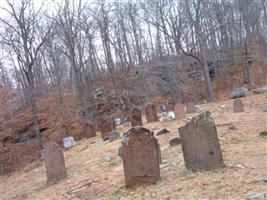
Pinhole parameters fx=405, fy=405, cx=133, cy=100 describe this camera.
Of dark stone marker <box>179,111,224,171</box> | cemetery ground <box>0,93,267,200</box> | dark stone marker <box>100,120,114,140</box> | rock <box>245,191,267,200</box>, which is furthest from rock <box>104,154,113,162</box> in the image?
rock <box>245,191,267,200</box>

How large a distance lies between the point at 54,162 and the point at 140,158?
3.75 meters

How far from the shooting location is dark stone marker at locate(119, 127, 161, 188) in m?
7.03

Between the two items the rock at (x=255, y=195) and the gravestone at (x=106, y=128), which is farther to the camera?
the gravestone at (x=106, y=128)

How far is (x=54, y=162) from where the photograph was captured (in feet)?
33.3

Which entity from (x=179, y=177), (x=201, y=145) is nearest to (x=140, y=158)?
(x=179, y=177)

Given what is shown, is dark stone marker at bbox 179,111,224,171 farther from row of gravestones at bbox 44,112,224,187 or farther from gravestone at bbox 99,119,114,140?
gravestone at bbox 99,119,114,140

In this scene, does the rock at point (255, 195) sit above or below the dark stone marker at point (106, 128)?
below

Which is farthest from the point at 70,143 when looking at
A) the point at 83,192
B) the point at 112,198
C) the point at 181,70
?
the point at 181,70

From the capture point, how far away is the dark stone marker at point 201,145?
7.04 m

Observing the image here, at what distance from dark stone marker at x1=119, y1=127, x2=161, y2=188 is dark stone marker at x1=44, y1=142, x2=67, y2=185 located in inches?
134

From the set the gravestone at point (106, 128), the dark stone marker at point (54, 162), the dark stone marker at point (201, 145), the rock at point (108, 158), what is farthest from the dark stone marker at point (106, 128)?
the dark stone marker at point (201, 145)

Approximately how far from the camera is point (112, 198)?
22.2 ft

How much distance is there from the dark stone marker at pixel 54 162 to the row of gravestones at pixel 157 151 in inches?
134

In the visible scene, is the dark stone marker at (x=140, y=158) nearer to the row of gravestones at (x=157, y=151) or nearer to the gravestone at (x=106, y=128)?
the row of gravestones at (x=157, y=151)
